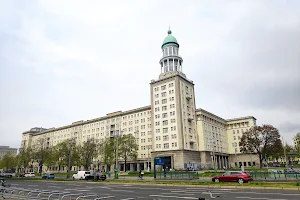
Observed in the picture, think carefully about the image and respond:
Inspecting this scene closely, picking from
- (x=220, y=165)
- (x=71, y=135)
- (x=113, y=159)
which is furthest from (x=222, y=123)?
(x=71, y=135)

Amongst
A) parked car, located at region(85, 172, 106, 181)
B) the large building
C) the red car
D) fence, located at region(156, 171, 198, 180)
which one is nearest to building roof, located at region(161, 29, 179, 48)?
the large building

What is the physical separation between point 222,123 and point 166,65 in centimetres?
4307

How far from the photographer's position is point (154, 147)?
7375 cm

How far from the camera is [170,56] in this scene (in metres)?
82.0

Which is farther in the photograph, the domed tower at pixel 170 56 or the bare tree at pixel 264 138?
the domed tower at pixel 170 56

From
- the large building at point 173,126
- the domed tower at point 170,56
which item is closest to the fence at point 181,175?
the large building at point 173,126

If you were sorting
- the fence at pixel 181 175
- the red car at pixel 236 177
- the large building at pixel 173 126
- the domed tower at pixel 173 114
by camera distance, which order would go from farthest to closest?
the large building at pixel 173 126
the domed tower at pixel 173 114
the fence at pixel 181 175
the red car at pixel 236 177

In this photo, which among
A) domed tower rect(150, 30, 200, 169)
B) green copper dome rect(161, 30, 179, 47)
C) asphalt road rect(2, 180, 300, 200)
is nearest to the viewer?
asphalt road rect(2, 180, 300, 200)

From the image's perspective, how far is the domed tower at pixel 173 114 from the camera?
69.0m

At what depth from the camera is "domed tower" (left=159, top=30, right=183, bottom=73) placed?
82062 millimetres

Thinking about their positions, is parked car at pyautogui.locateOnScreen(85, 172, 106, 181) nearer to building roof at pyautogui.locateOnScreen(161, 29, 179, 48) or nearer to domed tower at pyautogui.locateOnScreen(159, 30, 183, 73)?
domed tower at pyautogui.locateOnScreen(159, 30, 183, 73)

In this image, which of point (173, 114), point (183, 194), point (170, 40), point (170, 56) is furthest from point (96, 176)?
point (170, 40)

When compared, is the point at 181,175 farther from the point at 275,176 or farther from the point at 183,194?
the point at 183,194

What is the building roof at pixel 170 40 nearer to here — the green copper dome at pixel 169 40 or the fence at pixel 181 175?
the green copper dome at pixel 169 40
